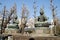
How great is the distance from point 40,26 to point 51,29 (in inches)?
73.6

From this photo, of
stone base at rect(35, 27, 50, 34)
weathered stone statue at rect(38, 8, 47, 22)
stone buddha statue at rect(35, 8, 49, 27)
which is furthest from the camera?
weathered stone statue at rect(38, 8, 47, 22)

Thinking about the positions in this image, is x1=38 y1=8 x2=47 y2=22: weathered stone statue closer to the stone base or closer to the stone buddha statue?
→ the stone buddha statue

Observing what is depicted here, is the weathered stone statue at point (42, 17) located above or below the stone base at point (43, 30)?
above

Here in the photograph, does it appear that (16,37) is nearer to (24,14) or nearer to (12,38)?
(12,38)

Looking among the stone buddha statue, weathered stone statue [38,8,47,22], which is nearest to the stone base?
the stone buddha statue

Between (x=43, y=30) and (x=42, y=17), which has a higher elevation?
(x=42, y=17)

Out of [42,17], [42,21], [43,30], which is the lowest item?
[43,30]

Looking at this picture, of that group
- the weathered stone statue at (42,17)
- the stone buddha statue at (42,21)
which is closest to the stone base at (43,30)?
the stone buddha statue at (42,21)

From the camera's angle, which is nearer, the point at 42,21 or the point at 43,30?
the point at 43,30

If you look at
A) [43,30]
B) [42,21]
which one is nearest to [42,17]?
[42,21]

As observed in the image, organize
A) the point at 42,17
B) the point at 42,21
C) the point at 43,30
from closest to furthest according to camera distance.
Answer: the point at 43,30 < the point at 42,17 < the point at 42,21

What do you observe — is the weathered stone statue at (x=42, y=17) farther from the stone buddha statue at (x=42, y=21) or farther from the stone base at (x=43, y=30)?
the stone base at (x=43, y=30)

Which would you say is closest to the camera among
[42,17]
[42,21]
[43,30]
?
[43,30]

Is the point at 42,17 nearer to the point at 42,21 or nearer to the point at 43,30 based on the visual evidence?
the point at 42,21
